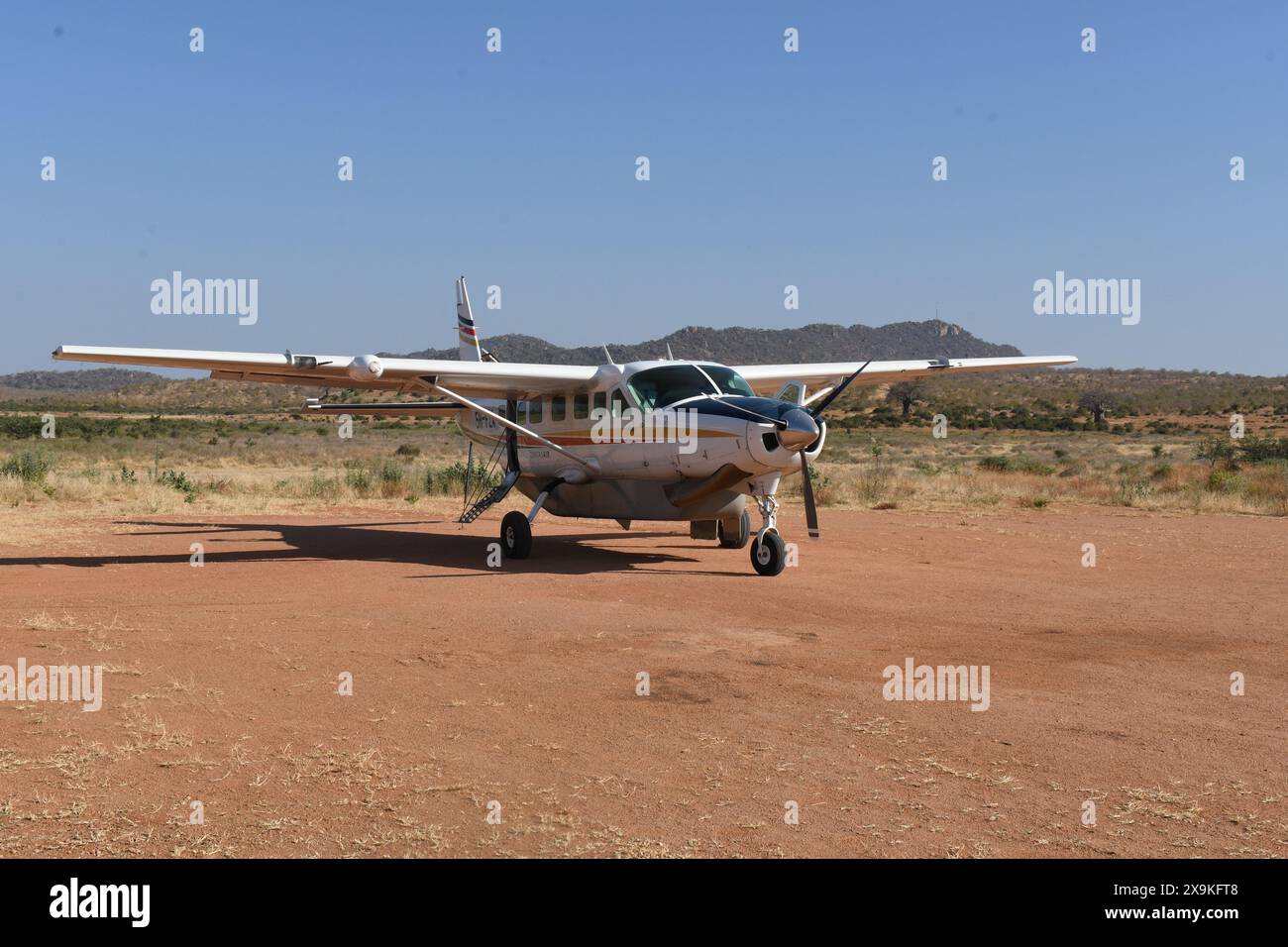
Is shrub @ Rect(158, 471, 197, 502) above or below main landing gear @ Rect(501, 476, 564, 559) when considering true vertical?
above

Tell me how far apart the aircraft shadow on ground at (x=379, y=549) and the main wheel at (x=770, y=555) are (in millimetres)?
2016

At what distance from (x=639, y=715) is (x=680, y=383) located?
32.2 ft

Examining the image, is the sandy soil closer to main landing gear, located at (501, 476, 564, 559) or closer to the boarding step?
main landing gear, located at (501, 476, 564, 559)

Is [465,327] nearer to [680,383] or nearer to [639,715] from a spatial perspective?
[680,383]

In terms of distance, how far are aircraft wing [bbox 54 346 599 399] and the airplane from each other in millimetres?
21

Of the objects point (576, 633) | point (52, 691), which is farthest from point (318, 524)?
point (52, 691)

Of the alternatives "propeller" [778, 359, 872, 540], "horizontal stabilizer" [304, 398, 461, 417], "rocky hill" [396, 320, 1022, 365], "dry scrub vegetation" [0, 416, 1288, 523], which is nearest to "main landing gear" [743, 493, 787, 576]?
"propeller" [778, 359, 872, 540]

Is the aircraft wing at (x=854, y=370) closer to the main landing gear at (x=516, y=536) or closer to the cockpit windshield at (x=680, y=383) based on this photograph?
the cockpit windshield at (x=680, y=383)

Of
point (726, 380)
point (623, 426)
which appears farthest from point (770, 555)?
point (623, 426)

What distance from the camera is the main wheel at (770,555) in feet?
53.9

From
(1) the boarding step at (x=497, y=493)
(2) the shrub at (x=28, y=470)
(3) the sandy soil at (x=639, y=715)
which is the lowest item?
(3) the sandy soil at (x=639, y=715)

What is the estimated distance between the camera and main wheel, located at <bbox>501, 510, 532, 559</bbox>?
61.5ft

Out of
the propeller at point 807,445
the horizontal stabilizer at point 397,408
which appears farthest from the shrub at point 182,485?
the propeller at point 807,445
